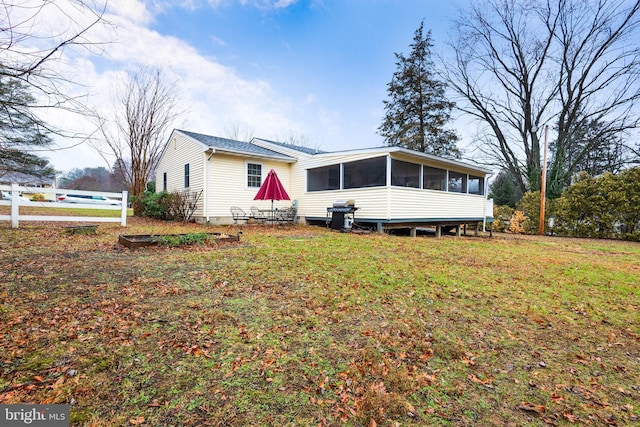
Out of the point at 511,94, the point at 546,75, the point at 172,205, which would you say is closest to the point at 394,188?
the point at 172,205

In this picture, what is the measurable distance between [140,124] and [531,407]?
19512mm

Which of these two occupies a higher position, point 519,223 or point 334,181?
point 334,181

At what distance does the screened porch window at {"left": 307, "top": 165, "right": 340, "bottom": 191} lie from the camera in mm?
12203

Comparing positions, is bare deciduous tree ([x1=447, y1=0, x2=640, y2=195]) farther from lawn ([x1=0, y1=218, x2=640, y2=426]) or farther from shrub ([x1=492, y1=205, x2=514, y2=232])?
lawn ([x1=0, y1=218, x2=640, y2=426])

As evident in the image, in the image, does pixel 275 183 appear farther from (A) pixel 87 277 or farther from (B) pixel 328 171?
(A) pixel 87 277

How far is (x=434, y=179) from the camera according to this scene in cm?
1280

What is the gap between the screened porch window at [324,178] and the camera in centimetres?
1220

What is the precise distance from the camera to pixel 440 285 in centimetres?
419

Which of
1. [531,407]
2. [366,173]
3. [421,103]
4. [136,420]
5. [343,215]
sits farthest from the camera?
[421,103]

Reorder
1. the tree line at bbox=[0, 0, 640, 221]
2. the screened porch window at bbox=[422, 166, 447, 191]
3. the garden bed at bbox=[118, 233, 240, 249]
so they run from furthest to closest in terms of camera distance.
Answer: the tree line at bbox=[0, 0, 640, 221], the screened porch window at bbox=[422, 166, 447, 191], the garden bed at bbox=[118, 233, 240, 249]

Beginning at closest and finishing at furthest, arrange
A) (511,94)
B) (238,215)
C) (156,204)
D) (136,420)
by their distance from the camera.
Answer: (136,420) → (238,215) → (156,204) → (511,94)

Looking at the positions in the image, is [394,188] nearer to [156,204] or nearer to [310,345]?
[310,345]

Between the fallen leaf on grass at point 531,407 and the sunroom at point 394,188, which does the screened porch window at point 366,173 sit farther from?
the fallen leaf on grass at point 531,407

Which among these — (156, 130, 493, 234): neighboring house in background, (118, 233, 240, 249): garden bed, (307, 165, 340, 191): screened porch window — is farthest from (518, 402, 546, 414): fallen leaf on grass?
(307, 165, 340, 191): screened porch window
